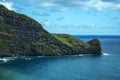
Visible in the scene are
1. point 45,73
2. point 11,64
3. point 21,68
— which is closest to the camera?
point 45,73

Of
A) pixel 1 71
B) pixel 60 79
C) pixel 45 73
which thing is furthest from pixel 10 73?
pixel 60 79

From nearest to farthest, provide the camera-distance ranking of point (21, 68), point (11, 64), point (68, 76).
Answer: point (68, 76) < point (21, 68) < point (11, 64)

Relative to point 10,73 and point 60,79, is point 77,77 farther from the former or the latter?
point 10,73

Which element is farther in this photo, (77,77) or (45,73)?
(45,73)

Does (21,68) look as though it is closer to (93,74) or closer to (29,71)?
(29,71)

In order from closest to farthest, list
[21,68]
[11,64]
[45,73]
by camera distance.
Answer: [45,73] < [21,68] < [11,64]

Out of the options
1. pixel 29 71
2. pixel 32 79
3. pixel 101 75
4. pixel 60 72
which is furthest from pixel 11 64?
pixel 101 75

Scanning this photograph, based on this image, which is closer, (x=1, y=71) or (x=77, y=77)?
(x=77, y=77)

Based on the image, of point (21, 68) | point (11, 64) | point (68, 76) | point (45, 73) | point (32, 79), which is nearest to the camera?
point (32, 79)

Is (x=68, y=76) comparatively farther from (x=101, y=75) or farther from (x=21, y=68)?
(x=21, y=68)
